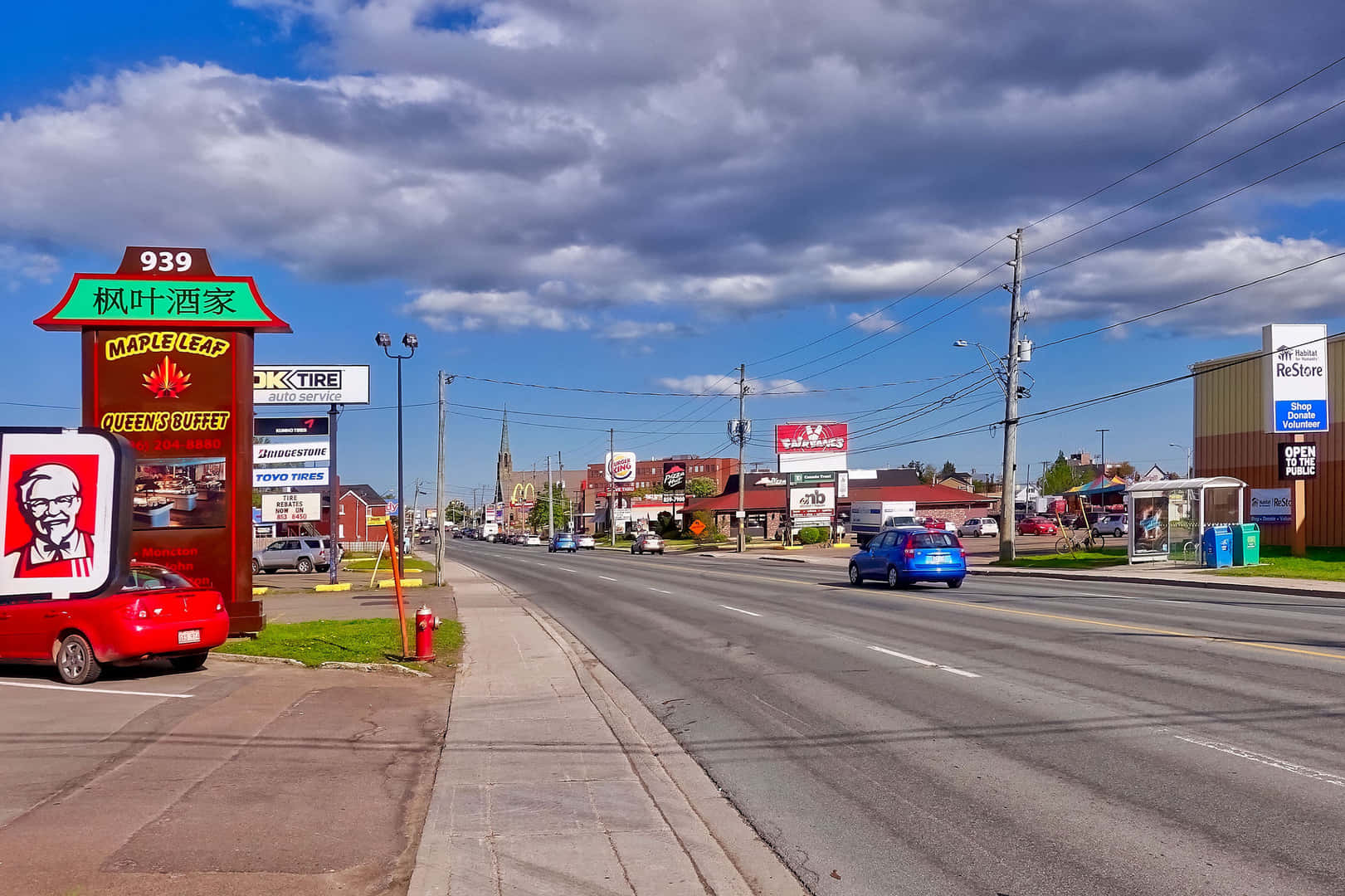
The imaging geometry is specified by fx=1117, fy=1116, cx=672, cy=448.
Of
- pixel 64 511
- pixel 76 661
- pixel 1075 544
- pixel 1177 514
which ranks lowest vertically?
pixel 1075 544

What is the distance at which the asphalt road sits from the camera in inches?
246

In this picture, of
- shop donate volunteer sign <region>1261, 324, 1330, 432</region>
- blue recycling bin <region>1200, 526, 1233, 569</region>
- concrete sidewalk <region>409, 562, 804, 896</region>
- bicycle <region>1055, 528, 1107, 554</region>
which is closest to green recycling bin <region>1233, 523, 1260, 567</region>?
blue recycling bin <region>1200, 526, 1233, 569</region>

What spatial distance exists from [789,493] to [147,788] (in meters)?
72.3

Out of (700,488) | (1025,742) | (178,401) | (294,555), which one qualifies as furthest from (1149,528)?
(700,488)

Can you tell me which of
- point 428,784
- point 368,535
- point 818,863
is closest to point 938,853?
point 818,863

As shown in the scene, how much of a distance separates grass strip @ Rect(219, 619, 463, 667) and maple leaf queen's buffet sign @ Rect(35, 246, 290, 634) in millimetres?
1019

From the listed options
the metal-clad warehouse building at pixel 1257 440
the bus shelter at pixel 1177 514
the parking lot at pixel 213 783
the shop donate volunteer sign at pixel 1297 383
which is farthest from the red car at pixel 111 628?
the metal-clad warehouse building at pixel 1257 440

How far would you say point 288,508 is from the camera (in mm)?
56656

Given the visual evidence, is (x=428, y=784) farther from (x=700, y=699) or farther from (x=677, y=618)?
(x=677, y=618)

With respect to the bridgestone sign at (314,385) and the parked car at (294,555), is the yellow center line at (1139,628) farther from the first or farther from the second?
the parked car at (294,555)

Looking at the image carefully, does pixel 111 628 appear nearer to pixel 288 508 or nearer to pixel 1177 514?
pixel 1177 514

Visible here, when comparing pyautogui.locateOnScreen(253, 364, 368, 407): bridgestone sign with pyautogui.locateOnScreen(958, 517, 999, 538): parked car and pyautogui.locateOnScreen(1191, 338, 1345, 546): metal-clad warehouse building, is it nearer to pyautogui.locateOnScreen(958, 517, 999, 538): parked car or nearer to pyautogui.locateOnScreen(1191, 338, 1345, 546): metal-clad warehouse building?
pyautogui.locateOnScreen(1191, 338, 1345, 546): metal-clad warehouse building

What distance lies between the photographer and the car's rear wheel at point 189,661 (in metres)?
14.4

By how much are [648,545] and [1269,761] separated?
69.2m
